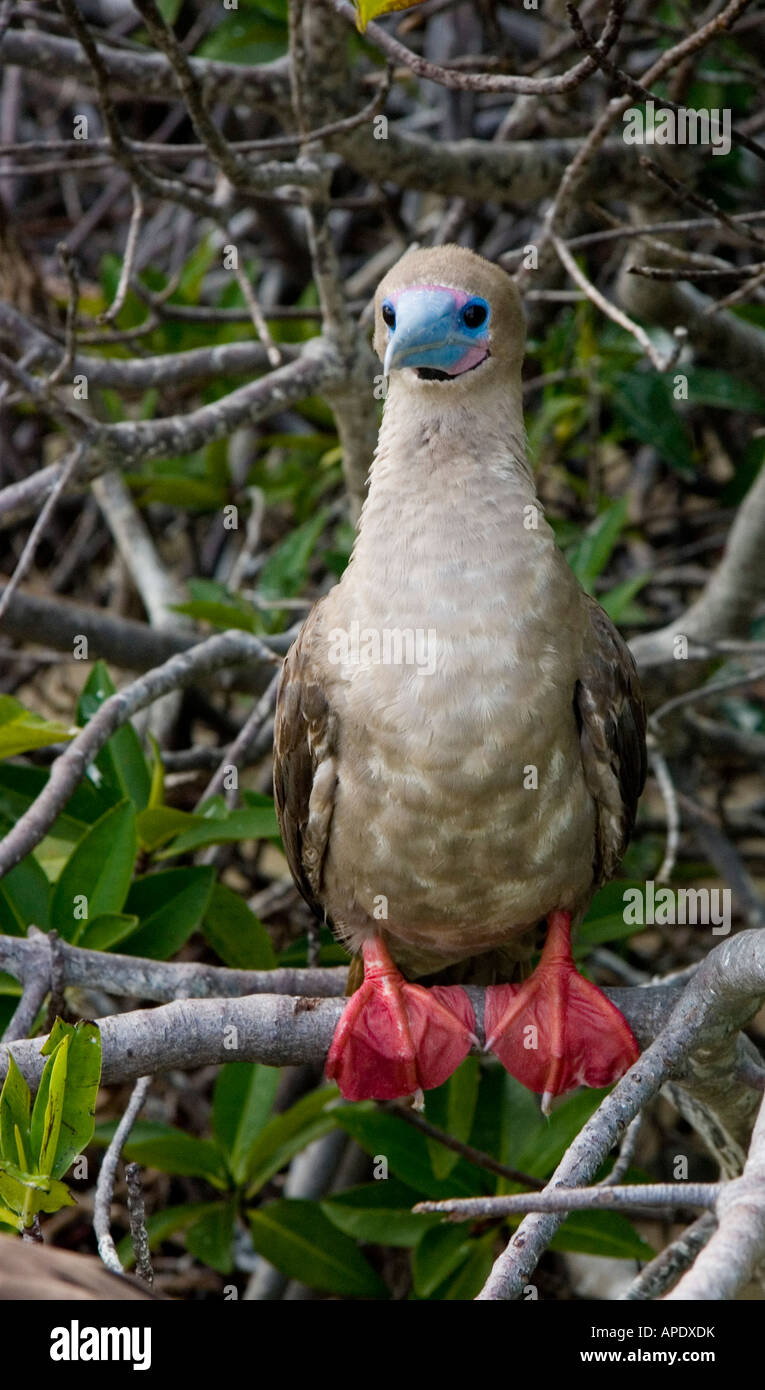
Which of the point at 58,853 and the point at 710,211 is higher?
the point at 710,211

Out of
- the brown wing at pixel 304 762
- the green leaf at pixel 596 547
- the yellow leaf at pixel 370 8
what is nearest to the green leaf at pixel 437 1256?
the brown wing at pixel 304 762

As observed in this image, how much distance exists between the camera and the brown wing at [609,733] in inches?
109

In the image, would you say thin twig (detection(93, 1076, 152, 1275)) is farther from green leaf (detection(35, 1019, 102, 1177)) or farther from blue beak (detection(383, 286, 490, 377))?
blue beak (detection(383, 286, 490, 377))

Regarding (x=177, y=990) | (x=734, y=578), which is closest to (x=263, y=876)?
(x=734, y=578)

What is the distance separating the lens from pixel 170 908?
9.61 feet

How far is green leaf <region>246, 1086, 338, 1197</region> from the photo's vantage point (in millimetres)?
3242

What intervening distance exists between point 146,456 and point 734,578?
1712mm

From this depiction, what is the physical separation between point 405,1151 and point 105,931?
2.86 feet

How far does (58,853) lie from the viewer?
3.26 m

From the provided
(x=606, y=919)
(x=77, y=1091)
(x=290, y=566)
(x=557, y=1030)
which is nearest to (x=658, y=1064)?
(x=557, y=1030)

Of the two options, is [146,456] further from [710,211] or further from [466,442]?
[710,211]

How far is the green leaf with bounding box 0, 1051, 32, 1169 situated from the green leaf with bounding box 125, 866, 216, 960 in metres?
0.98

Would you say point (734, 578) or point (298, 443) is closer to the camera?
point (734, 578)

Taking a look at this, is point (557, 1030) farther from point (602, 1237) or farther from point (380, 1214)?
point (380, 1214)
